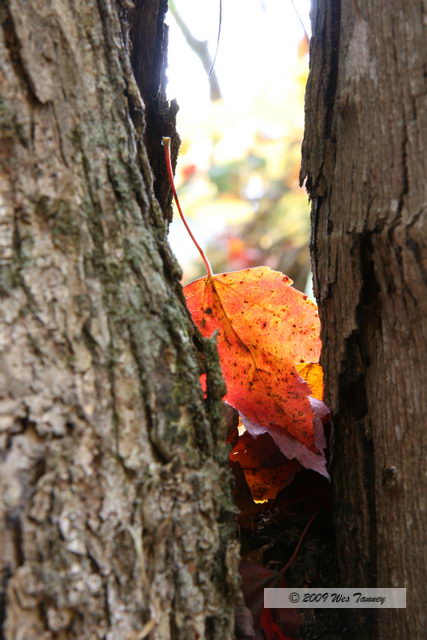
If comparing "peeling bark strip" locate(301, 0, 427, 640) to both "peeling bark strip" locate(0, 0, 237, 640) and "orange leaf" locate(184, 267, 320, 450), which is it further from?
"peeling bark strip" locate(0, 0, 237, 640)

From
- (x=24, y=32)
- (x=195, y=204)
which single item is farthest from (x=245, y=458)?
(x=195, y=204)

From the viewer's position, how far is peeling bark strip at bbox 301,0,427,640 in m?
0.66

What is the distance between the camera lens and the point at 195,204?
4.55 meters

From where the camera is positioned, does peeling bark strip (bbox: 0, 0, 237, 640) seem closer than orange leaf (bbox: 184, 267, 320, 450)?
Yes

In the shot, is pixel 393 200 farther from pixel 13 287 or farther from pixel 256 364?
pixel 13 287

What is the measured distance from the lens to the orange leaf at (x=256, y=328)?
809 mm

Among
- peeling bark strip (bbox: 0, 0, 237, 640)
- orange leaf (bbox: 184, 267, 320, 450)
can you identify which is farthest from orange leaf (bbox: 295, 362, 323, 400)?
peeling bark strip (bbox: 0, 0, 237, 640)

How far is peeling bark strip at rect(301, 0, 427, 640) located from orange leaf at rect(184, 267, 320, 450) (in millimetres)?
63

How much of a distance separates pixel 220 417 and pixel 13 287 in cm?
24

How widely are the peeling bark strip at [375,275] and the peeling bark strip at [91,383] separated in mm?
193

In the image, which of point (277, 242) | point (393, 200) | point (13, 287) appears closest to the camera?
point (13, 287)

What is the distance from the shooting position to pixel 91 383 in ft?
1.80

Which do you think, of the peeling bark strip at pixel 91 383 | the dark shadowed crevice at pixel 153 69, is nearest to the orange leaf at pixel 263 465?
the peeling bark strip at pixel 91 383

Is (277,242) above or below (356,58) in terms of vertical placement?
above
